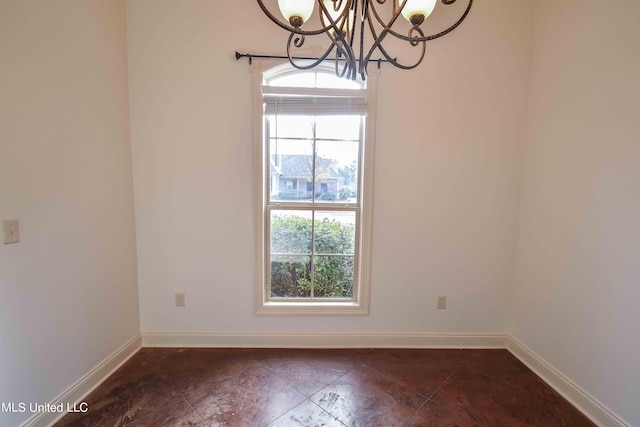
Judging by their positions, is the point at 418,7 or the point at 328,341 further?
the point at 328,341

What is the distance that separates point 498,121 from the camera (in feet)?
6.35

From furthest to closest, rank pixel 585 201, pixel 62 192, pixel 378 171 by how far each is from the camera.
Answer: pixel 378 171, pixel 585 201, pixel 62 192

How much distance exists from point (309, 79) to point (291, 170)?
0.75m

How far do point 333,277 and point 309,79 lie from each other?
5.44 ft

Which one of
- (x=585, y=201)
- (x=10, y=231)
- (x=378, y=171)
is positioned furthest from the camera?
(x=378, y=171)

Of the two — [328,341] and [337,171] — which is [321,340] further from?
[337,171]

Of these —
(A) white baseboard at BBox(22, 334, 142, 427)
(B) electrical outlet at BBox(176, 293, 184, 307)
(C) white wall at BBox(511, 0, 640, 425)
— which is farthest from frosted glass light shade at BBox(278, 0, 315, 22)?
(A) white baseboard at BBox(22, 334, 142, 427)

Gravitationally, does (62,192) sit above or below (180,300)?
above

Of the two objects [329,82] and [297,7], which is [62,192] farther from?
[329,82]

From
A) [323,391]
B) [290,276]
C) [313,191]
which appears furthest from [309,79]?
[323,391]

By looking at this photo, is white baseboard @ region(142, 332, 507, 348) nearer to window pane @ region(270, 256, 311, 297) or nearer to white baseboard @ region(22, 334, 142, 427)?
white baseboard @ region(22, 334, 142, 427)

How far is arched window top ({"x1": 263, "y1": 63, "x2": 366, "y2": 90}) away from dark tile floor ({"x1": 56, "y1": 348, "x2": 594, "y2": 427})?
7.02 ft

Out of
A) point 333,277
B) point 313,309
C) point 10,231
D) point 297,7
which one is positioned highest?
point 297,7

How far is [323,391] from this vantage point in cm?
160
